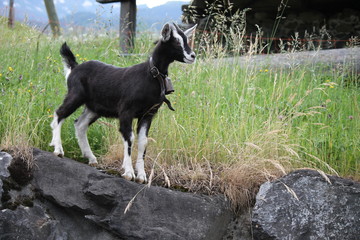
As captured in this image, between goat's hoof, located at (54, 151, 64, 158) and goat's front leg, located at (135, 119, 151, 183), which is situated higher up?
goat's front leg, located at (135, 119, 151, 183)

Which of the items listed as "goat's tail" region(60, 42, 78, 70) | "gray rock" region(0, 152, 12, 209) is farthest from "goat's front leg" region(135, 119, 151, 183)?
"gray rock" region(0, 152, 12, 209)

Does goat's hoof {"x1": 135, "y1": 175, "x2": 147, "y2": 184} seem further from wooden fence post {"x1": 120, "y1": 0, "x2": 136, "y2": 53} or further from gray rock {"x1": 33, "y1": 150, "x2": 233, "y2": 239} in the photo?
wooden fence post {"x1": 120, "y1": 0, "x2": 136, "y2": 53}

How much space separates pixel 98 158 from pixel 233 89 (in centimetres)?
161

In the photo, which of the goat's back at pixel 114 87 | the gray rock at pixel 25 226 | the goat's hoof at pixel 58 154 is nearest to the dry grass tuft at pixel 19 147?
the goat's hoof at pixel 58 154

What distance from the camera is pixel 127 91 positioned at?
3432mm

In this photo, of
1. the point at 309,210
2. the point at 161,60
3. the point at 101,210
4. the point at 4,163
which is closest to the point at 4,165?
the point at 4,163

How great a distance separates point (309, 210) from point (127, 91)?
5.61 ft

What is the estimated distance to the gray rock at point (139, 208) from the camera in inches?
137

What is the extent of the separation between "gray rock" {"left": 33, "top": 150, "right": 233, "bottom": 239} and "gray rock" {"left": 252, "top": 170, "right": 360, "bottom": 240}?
1.26 ft

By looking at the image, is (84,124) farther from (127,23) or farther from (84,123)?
(127,23)

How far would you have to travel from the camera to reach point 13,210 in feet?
12.3

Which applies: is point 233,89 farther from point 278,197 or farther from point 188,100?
point 278,197

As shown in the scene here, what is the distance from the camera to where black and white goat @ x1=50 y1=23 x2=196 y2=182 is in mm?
3295

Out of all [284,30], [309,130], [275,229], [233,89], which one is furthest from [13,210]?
[284,30]
